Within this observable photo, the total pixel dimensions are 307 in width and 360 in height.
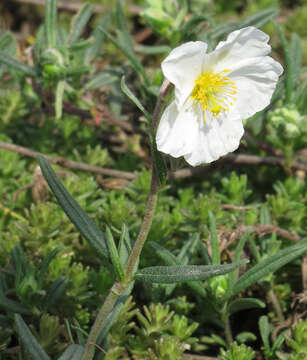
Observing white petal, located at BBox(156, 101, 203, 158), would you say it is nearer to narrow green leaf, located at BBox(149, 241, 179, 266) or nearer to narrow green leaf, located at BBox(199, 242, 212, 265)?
narrow green leaf, located at BBox(149, 241, 179, 266)

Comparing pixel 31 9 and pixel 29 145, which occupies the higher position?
pixel 31 9

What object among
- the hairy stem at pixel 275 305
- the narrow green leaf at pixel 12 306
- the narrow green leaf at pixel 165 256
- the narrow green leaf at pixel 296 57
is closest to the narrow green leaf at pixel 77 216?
the narrow green leaf at pixel 165 256

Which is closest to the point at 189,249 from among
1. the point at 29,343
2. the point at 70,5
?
the point at 29,343

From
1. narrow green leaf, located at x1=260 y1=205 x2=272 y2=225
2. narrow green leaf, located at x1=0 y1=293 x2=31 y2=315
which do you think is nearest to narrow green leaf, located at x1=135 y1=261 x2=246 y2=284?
narrow green leaf, located at x1=0 y1=293 x2=31 y2=315

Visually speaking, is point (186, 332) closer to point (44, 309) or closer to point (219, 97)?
point (44, 309)

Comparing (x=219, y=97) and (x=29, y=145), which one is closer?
(x=219, y=97)

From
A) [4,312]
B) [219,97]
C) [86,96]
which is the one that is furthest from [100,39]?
[4,312]

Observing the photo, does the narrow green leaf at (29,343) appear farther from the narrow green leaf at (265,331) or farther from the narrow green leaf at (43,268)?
the narrow green leaf at (265,331)

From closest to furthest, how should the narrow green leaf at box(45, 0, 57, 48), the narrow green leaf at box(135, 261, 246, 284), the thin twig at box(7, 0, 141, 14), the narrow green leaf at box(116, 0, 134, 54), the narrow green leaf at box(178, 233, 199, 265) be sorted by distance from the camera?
the narrow green leaf at box(135, 261, 246, 284), the narrow green leaf at box(178, 233, 199, 265), the narrow green leaf at box(45, 0, 57, 48), the narrow green leaf at box(116, 0, 134, 54), the thin twig at box(7, 0, 141, 14)
